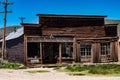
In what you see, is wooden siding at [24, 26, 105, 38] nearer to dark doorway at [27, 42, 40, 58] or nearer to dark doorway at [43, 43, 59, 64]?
dark doorway at [43, 43, 59, 64]

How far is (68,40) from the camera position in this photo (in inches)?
1687

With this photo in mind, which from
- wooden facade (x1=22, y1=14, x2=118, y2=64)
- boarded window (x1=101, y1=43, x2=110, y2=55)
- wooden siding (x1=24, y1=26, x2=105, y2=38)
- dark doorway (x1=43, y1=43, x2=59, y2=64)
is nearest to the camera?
wooden siding (x1=24, y1=26, x2=105, y2=38)

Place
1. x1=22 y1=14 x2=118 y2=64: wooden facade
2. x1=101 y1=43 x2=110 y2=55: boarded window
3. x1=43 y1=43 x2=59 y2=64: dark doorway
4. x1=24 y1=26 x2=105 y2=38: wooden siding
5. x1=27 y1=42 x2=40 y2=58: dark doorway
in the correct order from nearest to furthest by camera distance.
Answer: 1. x1=24 y1=26 x2=105 y2=38: wooden siding
2. x1=22 y1=14 x2=118 y2=64: wooden facade
3. x1=27 y1=42 x2=40 y2=58: dark doorway
4. x1=43 y1=43 x2=59 y2=64: dark doorway
5. x1=101 y1=43 x2=110 y2=55: boarded window

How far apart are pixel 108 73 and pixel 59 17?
14.1 m

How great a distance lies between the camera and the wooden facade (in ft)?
137

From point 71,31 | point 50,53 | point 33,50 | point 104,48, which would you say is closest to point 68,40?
point 71,31

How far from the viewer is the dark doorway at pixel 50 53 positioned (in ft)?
139

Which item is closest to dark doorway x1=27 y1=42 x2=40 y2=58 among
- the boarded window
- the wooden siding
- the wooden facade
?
the wooden facade

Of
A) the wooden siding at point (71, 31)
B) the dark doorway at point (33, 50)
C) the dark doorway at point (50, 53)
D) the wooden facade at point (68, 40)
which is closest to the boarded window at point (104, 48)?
the wooden facade at point (68, 40)

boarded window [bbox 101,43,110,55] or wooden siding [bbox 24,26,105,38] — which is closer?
wooden siding [bbox 24,26,105,38]

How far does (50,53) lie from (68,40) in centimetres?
242

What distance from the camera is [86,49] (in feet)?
144

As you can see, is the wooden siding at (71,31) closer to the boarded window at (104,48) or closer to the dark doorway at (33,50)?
the boarded window at (104,48)

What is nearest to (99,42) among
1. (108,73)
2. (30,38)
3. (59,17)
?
(59,17)
